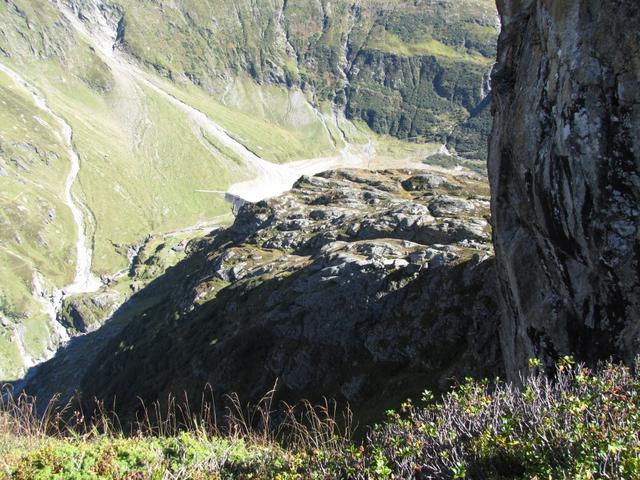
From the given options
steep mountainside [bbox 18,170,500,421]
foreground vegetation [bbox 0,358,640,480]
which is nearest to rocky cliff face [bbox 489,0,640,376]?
foreground vegetation [bbox 0,358,640,480]

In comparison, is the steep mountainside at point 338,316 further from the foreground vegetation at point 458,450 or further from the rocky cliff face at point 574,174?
the foreground vegetation at point 458,450

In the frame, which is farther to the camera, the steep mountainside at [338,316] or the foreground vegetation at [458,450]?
the steep mountainside at [338,316]

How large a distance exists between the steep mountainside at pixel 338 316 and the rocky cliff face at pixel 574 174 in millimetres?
13589

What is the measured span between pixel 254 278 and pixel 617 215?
229ft

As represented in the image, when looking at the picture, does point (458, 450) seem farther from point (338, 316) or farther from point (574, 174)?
point (338, 316)

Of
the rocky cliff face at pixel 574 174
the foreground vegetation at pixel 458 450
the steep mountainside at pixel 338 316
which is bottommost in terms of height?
the steep mountainside at pixel 338 316

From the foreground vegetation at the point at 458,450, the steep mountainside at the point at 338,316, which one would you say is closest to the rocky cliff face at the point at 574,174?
the foreground vegetation at the point at 458,450

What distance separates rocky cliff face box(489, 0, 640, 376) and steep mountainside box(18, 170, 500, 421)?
44.6ft

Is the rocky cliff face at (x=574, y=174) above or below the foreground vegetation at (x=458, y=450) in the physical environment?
above

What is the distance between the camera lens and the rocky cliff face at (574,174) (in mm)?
13117

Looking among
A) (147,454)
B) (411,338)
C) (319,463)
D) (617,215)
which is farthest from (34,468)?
(411,338)

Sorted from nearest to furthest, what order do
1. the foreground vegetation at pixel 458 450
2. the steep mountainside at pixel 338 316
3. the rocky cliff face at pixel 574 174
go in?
the foreground vegetation at pixel 458 450 < the rocky cliff face at pixel 574 174 < the steep mountainside at pixel 338 316

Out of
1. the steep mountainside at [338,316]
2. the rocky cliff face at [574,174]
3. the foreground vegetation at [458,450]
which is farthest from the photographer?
the steep mountainside at [338,316]

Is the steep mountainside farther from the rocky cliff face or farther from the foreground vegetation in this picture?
the foreground vegetation
